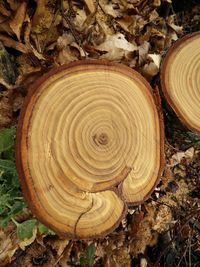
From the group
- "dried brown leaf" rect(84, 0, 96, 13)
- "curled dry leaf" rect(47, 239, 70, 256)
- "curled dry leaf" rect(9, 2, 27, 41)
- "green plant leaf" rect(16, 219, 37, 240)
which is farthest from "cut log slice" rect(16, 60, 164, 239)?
"dried brown leaf" rect(84, 0, 96, 13)

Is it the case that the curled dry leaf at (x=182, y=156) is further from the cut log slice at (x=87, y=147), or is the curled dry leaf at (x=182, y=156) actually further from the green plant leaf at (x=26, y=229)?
the green plant leaf at (x=26, y=229)

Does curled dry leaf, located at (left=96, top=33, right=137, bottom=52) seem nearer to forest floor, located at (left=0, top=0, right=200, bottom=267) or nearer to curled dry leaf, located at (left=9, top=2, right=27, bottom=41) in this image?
forest floor, located at (left=0, top=0, right=200, bottom=267)

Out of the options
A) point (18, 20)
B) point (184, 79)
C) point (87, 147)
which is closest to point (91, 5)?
point (18, 20)

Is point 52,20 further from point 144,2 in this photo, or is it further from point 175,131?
point 175,131

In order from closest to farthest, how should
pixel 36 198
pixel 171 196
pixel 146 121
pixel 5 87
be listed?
pixel 36 198 < pixel 146 121 < pixel 5 87 < pixel 171 196

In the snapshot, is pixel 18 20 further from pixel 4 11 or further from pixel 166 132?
pixel 166 132

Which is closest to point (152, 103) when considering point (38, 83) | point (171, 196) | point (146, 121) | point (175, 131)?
point (146, 121)
